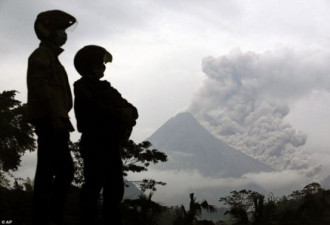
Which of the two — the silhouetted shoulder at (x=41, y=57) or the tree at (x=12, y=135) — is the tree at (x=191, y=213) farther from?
A: the tree at (x=12, y=135)

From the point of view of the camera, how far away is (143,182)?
17.7 meters

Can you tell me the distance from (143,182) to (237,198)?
8.92 m

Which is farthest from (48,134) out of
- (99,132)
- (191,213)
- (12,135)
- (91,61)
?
(12,135)

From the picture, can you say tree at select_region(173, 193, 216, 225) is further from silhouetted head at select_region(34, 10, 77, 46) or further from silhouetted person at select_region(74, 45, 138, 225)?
silhouetted head at select_region(34, 10, 77, 46)

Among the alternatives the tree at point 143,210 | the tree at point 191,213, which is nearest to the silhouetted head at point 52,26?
the tree at point 143,210

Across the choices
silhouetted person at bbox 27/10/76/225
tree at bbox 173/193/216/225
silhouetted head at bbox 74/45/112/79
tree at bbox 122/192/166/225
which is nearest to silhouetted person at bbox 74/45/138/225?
silhouetted head at bbox 74/45/112/79

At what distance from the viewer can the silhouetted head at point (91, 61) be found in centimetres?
415

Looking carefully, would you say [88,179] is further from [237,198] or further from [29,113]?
[237,198]

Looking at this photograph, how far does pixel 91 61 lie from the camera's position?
4152mm

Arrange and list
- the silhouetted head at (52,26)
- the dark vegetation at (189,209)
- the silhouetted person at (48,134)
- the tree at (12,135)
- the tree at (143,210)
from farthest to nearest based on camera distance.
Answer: the tree at (12,135) < the tree at (143,210) < the dark vegetation at (189,209) < the silhouetted head at (52,26) < the silhouetted person at (48,134)

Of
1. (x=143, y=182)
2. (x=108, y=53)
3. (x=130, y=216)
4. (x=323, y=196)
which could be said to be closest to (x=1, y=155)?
(x=143, y=182)

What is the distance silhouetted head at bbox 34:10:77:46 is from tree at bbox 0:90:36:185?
1449 cm

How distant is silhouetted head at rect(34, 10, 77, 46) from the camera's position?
406cm

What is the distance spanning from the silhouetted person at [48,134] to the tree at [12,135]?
14.7m
